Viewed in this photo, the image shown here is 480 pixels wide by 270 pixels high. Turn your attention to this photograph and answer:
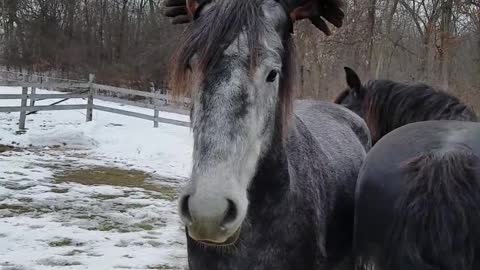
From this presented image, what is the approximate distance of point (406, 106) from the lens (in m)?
3.62

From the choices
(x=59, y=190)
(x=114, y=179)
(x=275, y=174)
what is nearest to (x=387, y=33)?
(x=114, y=179)

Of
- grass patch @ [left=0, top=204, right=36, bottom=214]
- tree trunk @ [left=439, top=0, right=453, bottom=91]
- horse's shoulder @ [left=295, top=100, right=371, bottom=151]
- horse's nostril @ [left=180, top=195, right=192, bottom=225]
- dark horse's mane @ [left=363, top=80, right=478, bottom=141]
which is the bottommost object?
grass patch @ [left=0, top=204, right=36, bottom=214]

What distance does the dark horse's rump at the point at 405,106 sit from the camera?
3.35 m

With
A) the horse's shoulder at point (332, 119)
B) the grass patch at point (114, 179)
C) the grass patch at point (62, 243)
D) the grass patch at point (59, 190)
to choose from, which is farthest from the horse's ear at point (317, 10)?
the grass patch at point (59, 190)

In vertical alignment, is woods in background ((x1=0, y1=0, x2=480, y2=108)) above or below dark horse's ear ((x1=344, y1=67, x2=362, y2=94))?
above

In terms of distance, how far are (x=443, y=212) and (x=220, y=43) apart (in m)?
1.09

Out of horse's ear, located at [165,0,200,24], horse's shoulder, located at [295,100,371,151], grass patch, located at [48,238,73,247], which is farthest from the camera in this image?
grass patch, located at [48,238,73,247]

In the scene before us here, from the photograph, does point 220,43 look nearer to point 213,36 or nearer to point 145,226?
point 213,36

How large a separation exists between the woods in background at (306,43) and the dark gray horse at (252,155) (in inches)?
379

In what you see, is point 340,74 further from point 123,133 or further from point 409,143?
point 409,143

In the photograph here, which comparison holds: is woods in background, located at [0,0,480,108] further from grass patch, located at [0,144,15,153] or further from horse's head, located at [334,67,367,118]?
horse's head, located at [334,67,367,118]

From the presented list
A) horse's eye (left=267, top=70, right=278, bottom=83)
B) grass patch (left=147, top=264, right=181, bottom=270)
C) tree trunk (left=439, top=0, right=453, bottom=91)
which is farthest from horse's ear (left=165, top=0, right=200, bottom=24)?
tree trunk (left=439, top=0, right=453, bottom=91)

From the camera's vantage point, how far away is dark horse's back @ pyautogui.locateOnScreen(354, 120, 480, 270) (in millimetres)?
1994

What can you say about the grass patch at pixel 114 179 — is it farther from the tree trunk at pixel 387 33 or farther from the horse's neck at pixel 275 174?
the tree trunk at pixel 387 33
